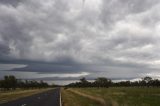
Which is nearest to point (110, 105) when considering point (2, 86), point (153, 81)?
point (2, 86)

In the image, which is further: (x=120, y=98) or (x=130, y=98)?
(x=130, y=98)

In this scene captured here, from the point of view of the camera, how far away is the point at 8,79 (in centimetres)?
16500

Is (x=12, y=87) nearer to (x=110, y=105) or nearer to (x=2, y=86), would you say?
(x=2, y=86)

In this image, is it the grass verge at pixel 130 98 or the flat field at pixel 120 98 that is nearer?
the grass verge at pixel 130 98

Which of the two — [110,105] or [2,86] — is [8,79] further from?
[110,105]

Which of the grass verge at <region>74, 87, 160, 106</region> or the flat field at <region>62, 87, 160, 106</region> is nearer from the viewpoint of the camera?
the grass verge at <region>74, 87, 160, 106</region>

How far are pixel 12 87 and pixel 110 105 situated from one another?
15050 cm

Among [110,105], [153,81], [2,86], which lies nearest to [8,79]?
[2,86]

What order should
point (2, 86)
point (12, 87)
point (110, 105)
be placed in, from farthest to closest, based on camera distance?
point (12, 87) < point (2, 86) < point (110, 105)

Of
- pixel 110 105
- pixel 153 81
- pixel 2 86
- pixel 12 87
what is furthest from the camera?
pixel 153 81

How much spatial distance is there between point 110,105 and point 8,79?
145 m

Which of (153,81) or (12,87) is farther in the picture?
(153,81)

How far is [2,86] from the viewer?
160 metres

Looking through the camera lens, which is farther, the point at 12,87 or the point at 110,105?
the point at 12,87
